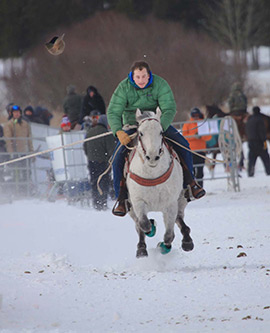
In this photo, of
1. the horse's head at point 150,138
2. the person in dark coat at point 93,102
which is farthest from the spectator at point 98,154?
the horse's head at point 150,138

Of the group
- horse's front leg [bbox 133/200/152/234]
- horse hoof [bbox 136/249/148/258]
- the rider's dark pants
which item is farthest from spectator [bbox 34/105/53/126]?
horse's front leg [bbox 133/200/152/234]

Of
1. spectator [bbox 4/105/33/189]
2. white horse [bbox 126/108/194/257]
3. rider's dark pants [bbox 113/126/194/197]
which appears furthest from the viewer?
spectator [bbox 4/105/33/189]

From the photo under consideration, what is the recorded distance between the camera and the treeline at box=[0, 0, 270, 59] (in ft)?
83.4

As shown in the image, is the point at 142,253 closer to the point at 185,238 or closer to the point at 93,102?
the point at 185,238

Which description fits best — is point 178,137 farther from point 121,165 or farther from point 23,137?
point 23,137

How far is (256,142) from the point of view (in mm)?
21203

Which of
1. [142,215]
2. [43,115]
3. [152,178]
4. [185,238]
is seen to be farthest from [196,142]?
[152,178]

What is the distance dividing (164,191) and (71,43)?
77.1 feet

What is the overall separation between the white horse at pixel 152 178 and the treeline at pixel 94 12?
16.0m

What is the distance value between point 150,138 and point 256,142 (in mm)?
13519

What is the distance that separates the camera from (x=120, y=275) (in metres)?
8.55

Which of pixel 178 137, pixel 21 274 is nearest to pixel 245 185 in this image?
pixel 178 137

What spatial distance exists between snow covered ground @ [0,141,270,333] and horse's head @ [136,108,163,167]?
117cm

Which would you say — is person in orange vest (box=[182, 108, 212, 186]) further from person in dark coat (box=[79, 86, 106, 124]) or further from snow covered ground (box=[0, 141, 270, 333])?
snow covered ground (box=[0, 141, 270, 333])
